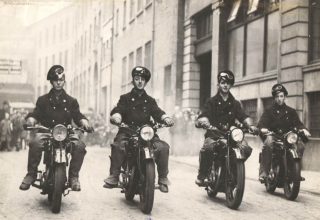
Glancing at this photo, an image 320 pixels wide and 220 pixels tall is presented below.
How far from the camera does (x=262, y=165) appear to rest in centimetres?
991

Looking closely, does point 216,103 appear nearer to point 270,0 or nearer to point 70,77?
point 270,0

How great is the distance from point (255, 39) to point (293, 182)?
10.0m

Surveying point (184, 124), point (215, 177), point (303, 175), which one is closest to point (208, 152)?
point (215, 177)

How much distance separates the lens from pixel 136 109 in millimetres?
8352

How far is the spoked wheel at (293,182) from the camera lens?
9.02 meters

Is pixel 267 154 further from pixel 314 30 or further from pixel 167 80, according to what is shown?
pixel 167 80

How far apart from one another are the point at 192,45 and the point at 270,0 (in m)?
7.04

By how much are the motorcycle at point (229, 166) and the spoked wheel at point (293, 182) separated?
104 cm

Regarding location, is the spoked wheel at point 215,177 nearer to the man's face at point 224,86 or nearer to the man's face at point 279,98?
the man's face at point 224,86

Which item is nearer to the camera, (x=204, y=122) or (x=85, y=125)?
(x=85, y=125)

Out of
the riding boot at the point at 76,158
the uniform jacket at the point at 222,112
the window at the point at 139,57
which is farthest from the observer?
the window at the point at 139,57

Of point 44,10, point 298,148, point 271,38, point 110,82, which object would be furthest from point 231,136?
point 110,82

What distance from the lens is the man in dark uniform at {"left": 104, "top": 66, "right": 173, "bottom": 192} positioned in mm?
7938

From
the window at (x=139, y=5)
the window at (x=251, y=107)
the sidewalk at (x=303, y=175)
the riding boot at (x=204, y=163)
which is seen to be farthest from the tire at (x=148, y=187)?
the window at (x=139, y=5)
